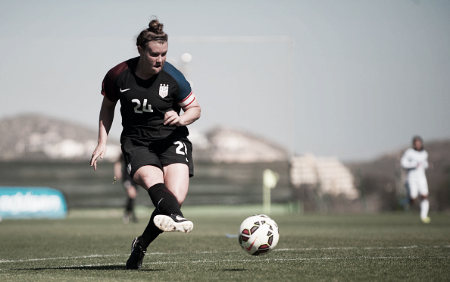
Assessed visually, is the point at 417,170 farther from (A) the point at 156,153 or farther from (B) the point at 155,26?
(B) the point at 155,26

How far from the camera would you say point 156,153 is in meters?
6.14

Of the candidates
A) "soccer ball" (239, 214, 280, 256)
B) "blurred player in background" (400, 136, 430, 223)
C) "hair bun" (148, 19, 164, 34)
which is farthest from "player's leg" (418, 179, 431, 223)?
"hair bun" (148, 19, 164, 34)

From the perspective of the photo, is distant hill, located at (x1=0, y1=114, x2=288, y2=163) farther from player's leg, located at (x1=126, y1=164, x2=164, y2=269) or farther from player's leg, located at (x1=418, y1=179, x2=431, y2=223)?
player's leg, located at (x1=126, y1=164, x2=164, y2=269)

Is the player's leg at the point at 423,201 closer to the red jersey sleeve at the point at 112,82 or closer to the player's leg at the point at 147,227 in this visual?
the player's leg at the point at 147,227

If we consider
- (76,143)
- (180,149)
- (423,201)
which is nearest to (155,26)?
(180,149)

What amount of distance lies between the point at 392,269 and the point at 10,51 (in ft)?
68.3

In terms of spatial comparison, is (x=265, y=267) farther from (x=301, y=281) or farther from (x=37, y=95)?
(x=37, y=95)

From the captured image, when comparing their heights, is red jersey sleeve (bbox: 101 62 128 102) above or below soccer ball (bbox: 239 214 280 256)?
above

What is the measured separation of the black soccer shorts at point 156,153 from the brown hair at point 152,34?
0.90 m

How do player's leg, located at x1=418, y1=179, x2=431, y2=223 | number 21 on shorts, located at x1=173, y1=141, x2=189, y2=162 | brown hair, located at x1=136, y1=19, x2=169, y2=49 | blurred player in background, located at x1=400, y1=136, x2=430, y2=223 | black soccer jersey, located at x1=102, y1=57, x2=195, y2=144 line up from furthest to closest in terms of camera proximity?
blurred player in background, located at x1=400, y1=136, x2=430, y2=223
player's leg, located at x1=418, y1=179, x2=431, y2=223
number 21 on shorts, located at x1=173, y1=141, x2=189, y2=162
black soccer jersey, located at x1=102, y1=57, x2=195, y2=144
brown hair, located at x1=136, y1=19, x2=169, y2=49

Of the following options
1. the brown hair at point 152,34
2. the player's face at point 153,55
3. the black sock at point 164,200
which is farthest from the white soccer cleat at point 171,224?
the brown hair at point 152,34

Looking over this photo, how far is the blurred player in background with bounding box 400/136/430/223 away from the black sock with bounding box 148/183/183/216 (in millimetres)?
13942

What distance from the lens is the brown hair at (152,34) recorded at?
18.9 feet

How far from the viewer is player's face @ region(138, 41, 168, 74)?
5.76 metres
